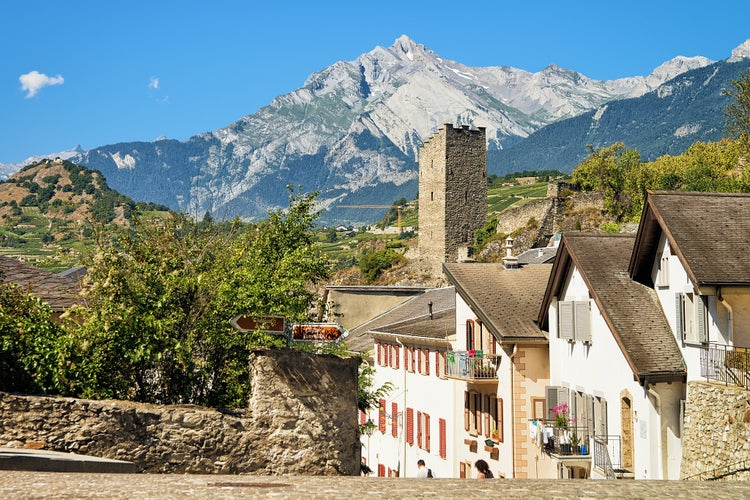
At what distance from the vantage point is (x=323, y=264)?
102 feet

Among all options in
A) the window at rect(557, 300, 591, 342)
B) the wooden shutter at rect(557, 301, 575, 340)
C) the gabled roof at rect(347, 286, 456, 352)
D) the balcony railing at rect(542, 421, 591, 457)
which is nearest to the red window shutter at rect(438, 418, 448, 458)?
the gabled roof at rect(347, 286, 456, 352)

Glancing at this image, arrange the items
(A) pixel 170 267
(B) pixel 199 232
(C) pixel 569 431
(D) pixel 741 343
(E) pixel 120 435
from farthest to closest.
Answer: (C) pixel 569 431, (B) pixel 199 232, (D) pixel 741 343, (A) pixel 170 267, (E) pixel 120 435

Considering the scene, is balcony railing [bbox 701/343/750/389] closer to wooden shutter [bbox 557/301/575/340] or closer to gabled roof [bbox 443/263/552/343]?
wooden shutter [bbox 557/301/575/340]

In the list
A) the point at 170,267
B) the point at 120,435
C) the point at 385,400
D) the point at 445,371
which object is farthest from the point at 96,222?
the point at 385,400

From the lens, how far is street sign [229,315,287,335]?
58.6 feet

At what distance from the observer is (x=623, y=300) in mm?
25984

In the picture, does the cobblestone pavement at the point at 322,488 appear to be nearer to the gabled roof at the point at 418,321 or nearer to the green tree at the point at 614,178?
the gabled roof at the point at 418,321

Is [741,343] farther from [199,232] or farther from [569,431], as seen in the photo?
[199,232]

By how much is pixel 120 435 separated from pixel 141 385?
7.53 ft

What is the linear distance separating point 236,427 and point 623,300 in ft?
40.9

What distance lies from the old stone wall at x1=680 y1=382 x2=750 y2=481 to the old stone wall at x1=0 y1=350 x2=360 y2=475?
21.8 ft

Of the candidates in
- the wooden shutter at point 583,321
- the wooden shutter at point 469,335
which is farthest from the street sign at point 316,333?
the wooden shutter at point 469,335

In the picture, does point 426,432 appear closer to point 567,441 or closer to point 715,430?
point 567,441

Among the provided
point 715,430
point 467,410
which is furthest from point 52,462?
point 467,410
